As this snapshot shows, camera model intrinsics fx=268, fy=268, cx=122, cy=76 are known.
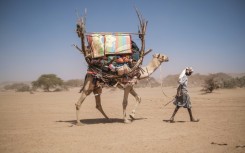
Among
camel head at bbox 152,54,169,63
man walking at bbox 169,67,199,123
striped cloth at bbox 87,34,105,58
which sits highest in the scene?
striped cloth at bbox 87,34,105,58

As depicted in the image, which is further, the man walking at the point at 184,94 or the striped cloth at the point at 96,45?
the man walking at the point at 184,94

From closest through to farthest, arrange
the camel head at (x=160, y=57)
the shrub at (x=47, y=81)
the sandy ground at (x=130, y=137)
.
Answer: the sandy ground at (x=130, y=137) → the camel head at (x=160, y=57) → the shrub at (x=47, y=81)

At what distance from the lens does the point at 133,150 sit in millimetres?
6133

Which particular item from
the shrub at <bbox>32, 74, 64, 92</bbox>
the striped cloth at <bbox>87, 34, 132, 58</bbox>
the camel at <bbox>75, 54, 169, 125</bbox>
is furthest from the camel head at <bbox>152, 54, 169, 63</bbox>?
the shrub at <bbox>32, 74, 64, 92</bbox>

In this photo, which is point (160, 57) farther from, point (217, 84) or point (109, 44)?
point (217, 84)

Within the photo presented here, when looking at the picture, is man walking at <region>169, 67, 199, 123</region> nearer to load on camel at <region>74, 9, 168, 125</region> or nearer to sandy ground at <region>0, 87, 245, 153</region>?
sandy ground at <region>0, 87, 245, 153</region>

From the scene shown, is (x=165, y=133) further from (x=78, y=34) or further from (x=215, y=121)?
(x=78, y=34)

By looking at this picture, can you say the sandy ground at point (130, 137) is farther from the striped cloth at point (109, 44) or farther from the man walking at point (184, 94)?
the striped cloth at point (109, 44)

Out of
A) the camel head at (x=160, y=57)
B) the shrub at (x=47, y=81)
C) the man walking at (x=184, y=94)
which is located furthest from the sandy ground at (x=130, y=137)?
the shrub at (x=47, y=81)

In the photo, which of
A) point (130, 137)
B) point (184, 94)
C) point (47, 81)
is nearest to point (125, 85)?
point (184, 94)

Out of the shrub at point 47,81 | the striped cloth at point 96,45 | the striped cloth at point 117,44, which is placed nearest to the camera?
the striped cloth at point 96,45

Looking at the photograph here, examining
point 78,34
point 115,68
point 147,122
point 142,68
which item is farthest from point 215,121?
point 78,34

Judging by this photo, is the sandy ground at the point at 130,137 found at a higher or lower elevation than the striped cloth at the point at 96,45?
lower

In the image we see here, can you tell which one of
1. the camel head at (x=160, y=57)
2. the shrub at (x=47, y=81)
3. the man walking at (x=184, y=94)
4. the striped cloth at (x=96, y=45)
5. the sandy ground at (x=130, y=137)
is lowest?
the shrub at (x=47, y=81)
